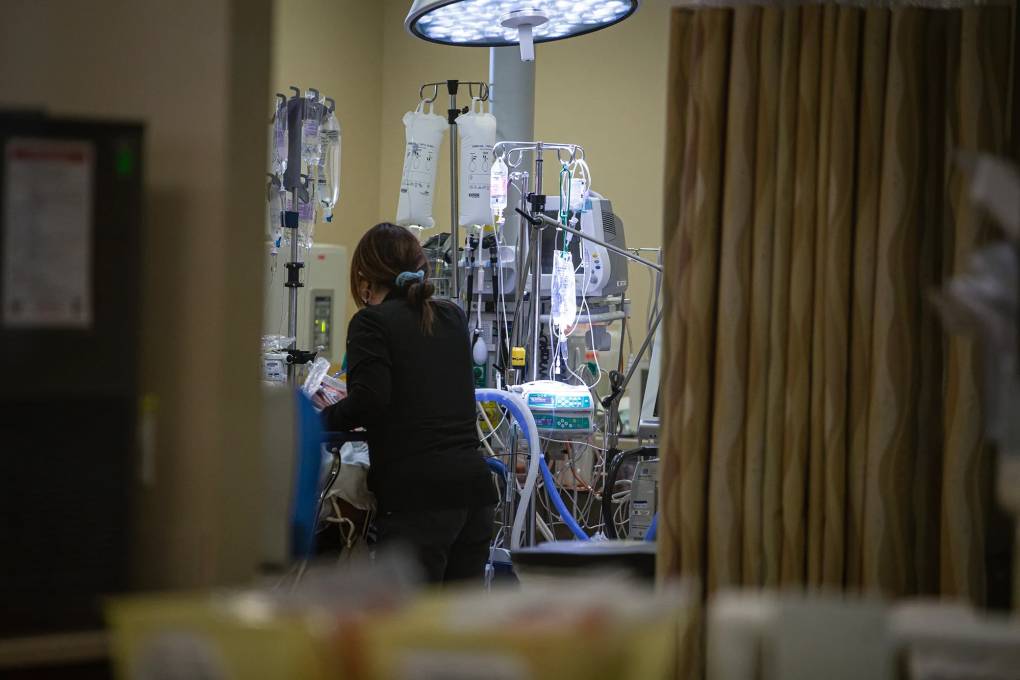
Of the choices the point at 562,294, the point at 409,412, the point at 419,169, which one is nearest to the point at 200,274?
the point at 409,412

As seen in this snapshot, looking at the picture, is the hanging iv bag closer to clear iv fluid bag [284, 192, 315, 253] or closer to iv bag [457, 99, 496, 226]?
clear iv fluid bag [284, 192, 315, 253]

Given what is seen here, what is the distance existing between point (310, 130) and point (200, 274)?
2413mm

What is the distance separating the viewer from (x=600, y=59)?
8.49 metres

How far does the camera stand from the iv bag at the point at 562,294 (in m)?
4.85

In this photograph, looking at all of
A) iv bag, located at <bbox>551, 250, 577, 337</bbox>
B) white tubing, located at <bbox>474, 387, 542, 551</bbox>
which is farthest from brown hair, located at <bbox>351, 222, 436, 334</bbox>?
iv bag, located at <bbox>551, 250, 577, 337</bbox>

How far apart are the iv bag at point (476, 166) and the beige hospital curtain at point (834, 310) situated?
2.53 metres

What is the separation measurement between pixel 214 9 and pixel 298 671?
40.8 inches

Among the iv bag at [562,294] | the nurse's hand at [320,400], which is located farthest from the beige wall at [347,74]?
the nurse's hand at [320,400]

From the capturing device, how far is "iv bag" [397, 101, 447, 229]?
4.62 m

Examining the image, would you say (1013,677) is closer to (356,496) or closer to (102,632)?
(102,632)

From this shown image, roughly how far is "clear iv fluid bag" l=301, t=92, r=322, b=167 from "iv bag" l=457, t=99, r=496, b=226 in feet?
2.67

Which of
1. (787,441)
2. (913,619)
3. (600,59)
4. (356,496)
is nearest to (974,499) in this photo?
(787,441)

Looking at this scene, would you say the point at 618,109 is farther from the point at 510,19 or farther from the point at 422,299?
the point at 422,299

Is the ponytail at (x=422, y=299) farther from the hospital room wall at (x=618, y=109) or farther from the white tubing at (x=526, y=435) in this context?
the hospital room wall at (x=618, y=109)
